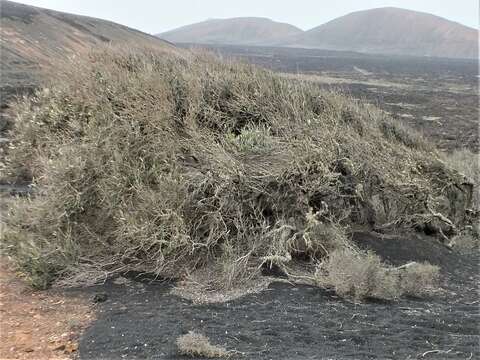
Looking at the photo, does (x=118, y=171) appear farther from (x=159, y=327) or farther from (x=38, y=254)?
(x=159, y=327)

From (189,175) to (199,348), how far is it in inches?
115

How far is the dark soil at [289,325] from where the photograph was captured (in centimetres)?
550

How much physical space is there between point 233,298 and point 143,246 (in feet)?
4.76

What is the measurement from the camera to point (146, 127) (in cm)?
834

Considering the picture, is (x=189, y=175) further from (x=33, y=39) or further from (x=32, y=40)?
(x=33, y=39)

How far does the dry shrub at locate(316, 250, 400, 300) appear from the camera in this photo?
6.81 metres

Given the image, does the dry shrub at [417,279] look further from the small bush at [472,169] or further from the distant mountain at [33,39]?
the distant mountain at [33,39]

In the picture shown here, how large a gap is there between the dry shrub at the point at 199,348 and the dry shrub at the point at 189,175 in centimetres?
164

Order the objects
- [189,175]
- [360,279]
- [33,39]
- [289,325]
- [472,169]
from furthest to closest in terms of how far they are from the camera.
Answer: [33,39], [472,169], [189,175], [360,279], [289,325]

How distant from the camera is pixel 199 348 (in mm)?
5363

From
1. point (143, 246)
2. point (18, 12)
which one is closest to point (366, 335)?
point (143, 246)

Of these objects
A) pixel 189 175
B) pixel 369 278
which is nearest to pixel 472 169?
pixel 369 278

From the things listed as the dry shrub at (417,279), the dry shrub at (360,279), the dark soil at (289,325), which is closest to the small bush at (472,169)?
the dry shrub at (417,279)

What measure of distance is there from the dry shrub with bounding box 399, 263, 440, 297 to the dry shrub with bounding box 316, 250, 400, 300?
0.17m
